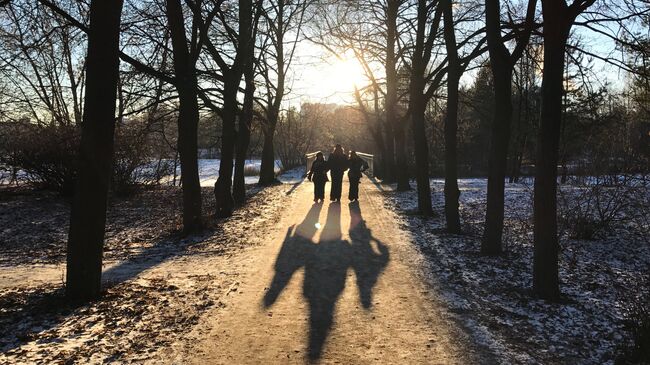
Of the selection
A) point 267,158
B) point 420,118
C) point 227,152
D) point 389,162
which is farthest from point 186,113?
point 389,162

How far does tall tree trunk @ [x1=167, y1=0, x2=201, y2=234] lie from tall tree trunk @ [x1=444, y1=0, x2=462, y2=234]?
535 centimetres

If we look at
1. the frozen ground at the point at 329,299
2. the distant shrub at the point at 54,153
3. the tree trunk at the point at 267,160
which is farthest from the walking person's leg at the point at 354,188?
the tree trunk at the point at 267,160

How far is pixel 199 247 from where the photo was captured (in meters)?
9.38

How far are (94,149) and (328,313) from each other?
3289 millimetres

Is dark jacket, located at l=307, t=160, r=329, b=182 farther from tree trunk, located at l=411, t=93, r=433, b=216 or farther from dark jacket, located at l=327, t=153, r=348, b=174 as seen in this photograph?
tree trunk, located at l=411, t=93, r=433, b=216

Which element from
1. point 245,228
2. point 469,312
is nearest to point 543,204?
point 469,312

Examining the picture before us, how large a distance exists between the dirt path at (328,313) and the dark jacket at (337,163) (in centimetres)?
642

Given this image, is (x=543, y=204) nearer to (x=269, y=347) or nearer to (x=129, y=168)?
(x=269, y=347)

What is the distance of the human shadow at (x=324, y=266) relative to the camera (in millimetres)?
5227

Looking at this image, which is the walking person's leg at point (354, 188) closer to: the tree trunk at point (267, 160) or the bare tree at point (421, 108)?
the bare tree at point (421, 108)

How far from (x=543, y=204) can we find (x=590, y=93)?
3.28 m

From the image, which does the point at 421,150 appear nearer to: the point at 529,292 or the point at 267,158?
the point at 529,292

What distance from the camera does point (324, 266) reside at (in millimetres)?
7461

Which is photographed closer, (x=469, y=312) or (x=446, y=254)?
(x=469, y=312)
